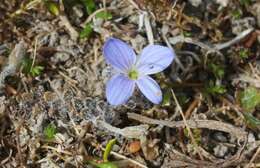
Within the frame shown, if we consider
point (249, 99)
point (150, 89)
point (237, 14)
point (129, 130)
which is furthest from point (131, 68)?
point (237, 14)

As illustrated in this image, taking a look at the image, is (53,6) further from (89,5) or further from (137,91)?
(137,91)

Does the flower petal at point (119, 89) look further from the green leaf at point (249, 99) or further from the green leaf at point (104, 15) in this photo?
A: the green leaf at point (249, 99)

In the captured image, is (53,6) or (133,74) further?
(53,6)

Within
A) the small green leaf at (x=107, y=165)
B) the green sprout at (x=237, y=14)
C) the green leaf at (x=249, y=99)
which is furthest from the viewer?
the green sprout at (x=237, y=14)

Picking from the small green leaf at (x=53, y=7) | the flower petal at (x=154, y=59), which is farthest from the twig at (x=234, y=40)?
the small green leaf at (x=53, y=7)

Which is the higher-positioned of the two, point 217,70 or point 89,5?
point 89,5

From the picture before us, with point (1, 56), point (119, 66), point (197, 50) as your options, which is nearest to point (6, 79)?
point (1, 56)
